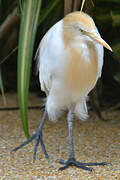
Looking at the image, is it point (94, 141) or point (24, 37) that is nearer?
point (24, 37)

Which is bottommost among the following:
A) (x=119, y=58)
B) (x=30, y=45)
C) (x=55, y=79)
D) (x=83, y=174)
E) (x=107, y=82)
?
(x=107, y=82)

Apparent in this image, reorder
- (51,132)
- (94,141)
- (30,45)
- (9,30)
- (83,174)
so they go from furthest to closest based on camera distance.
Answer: (9,30) < (51,132) < (94,141) < (30,45) < (83,174)

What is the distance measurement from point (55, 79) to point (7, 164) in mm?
449

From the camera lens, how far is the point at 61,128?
7.15 feet

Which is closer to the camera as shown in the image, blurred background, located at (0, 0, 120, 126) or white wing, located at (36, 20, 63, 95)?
white wing, located at (36, 20, 63, 95)

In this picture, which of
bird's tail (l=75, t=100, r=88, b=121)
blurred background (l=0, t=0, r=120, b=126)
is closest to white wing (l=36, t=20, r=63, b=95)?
blurred background (l=0, t=0, r=120, b=126)

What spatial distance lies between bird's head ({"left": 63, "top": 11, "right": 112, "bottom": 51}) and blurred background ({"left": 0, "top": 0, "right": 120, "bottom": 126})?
0.31m

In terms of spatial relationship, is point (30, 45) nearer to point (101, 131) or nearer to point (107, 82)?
point (101, 131)

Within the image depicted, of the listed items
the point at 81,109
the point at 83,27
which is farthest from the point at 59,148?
the point at 83,27

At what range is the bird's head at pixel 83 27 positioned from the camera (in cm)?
140

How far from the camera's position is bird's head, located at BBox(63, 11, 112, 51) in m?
1.40

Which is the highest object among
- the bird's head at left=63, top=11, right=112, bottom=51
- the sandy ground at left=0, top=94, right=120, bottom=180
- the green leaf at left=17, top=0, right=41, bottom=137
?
the bird's head at left=63, top=11, right=112, bottom=51

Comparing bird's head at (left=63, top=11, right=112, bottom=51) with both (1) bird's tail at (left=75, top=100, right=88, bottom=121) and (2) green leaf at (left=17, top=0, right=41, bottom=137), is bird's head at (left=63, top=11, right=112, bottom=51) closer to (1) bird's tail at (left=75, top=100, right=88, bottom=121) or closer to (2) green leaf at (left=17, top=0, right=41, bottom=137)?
(2) green leaf at (left=17, top=0, right=41, bottom=137)

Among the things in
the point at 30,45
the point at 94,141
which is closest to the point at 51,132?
the point at 94,141
